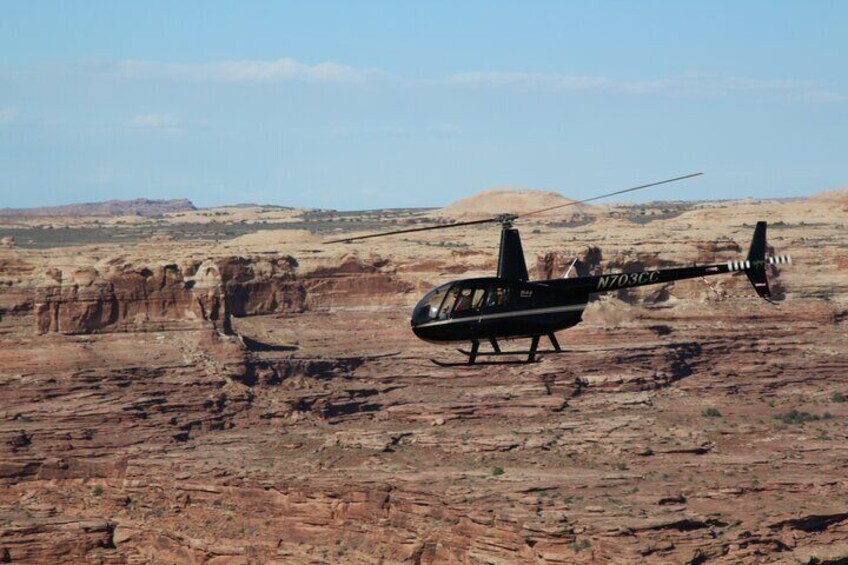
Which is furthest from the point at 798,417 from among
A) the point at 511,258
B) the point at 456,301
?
the point at 456,301

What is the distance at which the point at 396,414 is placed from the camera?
11138 centimetres

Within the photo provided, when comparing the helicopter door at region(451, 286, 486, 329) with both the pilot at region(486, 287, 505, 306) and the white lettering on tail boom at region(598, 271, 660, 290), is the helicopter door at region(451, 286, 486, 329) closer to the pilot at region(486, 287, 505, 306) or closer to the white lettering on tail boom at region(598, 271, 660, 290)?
the pilot at region(486, 287, 505, 306)

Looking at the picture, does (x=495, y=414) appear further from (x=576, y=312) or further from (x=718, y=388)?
(x=576, y=312)

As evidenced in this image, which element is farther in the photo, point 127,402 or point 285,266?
point 285,266

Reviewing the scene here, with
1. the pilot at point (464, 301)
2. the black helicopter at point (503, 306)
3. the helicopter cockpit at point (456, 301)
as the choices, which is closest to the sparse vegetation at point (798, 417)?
the black helicopter at point (503, 306)

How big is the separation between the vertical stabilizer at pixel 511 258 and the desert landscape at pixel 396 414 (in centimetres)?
2287

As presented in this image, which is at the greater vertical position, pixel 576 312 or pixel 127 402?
pixel 576 312

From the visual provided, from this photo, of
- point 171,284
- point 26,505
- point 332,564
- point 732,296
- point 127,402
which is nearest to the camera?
point 332,564

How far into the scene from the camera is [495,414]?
362 feet

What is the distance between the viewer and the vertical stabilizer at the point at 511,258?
2437 inches

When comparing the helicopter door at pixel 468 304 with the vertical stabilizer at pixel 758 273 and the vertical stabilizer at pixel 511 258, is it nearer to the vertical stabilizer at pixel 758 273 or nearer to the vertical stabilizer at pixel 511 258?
the vertical stabilizer at pixel 511 258

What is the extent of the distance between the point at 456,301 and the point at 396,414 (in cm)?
5078

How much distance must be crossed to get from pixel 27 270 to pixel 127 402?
18455mm

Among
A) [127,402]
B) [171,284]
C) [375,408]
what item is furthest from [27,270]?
[375,408]
